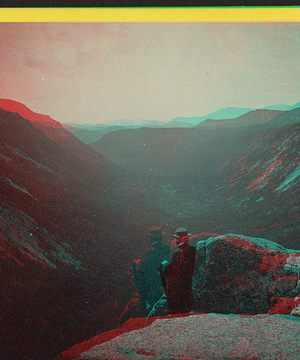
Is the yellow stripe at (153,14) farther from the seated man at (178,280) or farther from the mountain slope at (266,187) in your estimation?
the seated man at (178,280)

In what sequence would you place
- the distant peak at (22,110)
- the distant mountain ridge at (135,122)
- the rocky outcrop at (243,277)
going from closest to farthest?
the rocky outcrop at (243,277)
the distant peak at (22,110)
the distant mountain ridge at (135,122)

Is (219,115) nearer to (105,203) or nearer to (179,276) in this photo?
(105,203)

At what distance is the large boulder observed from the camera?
2307 millimetres

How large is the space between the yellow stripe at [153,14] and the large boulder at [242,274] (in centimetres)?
342

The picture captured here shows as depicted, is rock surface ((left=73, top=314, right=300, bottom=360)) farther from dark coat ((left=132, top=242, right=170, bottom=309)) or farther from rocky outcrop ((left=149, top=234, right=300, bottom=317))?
dark coat ((left=132, top=242, right=170, bottom=309))

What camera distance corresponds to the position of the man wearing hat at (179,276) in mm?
2568

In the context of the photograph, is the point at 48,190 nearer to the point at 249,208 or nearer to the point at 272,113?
the point at 249,208

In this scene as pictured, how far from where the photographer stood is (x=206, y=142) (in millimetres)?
3568

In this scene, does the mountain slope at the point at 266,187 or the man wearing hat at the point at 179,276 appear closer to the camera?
the man wearing hat at the point at 179,276

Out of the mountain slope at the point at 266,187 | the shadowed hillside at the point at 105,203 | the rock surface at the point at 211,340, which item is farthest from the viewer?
the mountain slope at the point at 266,187

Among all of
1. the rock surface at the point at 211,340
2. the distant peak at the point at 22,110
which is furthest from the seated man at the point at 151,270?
the distant peak at the point at 22,110

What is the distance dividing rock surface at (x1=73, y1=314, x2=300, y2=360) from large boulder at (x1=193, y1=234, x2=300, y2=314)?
7.0 inches

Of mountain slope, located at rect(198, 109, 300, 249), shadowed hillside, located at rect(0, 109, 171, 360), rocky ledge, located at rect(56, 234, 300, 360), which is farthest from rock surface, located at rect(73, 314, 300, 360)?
mountain slope, located at rect(198, 109, 300, 249)

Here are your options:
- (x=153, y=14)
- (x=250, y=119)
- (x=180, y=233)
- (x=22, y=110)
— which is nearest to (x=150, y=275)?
(x=180, y=233)
